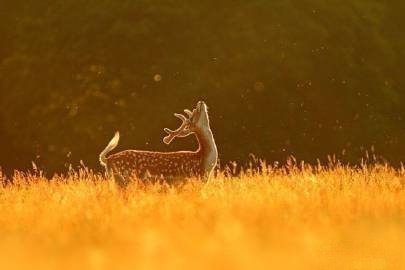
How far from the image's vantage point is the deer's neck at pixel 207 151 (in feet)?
33.4

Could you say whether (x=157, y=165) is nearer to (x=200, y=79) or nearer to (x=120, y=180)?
(x=120, y=180)

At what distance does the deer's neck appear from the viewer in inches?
401

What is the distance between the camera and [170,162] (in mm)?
10117

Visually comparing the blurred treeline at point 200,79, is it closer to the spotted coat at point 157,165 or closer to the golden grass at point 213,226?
the spotted coat at point 157,165

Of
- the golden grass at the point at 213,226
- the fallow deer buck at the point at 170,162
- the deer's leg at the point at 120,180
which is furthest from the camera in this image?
the deer's leg at the point at 120,180

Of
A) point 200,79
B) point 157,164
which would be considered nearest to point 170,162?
point 157,164

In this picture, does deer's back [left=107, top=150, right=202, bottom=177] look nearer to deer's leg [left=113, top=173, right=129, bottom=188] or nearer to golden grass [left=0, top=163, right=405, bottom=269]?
deer's leg [left=113, top=173, right=129, bottom=188]

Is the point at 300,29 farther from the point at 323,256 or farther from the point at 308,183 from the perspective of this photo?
the point at 323,256

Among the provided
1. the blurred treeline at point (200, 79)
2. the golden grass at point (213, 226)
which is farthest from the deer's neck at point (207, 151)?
the blurred treeline at point (200, 79)

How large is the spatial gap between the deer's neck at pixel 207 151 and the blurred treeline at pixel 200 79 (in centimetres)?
451

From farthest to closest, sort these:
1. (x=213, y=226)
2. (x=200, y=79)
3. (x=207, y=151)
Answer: (x=200, y=79)
(x=207, y=151)
(x=213, y=226)

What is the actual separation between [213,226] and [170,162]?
3973mm

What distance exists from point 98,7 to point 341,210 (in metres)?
Result: 9.65

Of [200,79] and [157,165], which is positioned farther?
[200,79]
